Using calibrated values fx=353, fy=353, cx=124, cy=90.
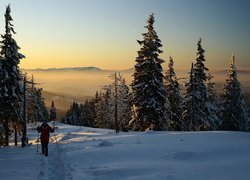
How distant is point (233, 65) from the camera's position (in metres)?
52.3

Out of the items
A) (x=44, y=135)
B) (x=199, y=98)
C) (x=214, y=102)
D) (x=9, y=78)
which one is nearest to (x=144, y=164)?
(x=44, y=135)

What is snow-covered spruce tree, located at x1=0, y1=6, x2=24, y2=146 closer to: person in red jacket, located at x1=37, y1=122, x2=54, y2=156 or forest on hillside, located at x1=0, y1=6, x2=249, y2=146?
forest on hillside, located at x1=0, y1=6, x2=249, y2=146

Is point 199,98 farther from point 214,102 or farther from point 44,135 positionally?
point 44,135

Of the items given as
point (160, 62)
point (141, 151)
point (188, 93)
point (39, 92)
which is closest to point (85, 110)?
point (39, 92)

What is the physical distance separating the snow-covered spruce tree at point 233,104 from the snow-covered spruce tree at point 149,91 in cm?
1489

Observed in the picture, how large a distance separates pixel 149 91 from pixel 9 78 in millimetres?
15749

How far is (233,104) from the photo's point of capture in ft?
173

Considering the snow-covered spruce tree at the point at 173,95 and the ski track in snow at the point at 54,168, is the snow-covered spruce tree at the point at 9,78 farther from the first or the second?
the snow-covered spruce tree at the point at 173,95

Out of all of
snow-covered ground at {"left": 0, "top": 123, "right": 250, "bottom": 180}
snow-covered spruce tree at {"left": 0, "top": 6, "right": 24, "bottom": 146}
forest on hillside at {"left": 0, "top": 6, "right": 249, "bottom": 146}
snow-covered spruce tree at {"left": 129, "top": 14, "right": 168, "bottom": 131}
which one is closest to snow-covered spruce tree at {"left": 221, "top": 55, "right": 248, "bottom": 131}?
forest on hillside at {"left": 0, "top": 6, "right": 249, "bottom": 146}

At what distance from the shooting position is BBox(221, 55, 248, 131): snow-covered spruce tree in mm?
52531

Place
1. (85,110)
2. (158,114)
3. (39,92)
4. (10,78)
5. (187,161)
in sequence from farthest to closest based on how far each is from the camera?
(85,110) → (39,92) → (158,114) → (10,78) → (187,161)

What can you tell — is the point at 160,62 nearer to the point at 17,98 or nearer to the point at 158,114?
the point at 158,114

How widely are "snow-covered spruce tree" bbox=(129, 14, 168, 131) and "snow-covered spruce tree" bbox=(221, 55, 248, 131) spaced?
586 inches

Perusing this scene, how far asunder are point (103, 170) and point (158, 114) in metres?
27.6
